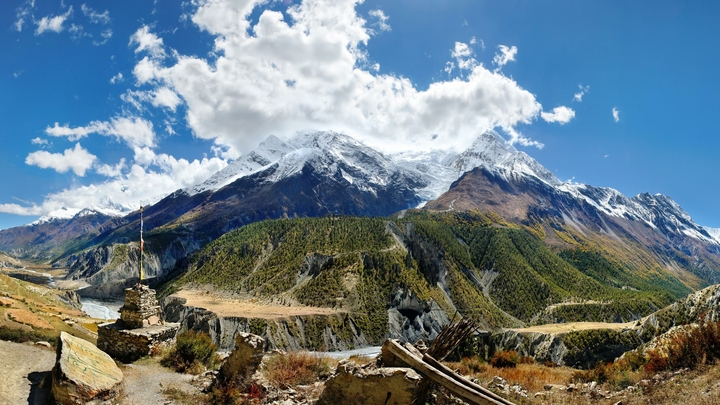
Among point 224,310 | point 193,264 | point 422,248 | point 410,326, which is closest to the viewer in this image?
point 224,310

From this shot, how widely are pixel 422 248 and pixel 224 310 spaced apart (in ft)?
258

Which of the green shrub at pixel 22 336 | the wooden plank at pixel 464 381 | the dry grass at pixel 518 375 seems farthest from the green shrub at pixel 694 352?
the green shrub at pixel 22 336

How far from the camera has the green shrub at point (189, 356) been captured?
68.1ft

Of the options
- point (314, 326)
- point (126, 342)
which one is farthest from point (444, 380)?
point (314, 326)

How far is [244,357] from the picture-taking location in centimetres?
1744

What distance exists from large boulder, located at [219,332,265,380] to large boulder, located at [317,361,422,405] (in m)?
4.61

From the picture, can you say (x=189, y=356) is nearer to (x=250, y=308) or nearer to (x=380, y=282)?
(x=250, y=308)

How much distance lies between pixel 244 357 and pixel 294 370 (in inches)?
126

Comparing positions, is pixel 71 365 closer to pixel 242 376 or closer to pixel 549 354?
pixel 242 376

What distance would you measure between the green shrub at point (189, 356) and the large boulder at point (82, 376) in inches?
158

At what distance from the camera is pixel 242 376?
668 inches

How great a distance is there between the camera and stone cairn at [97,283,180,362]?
21.7 metres

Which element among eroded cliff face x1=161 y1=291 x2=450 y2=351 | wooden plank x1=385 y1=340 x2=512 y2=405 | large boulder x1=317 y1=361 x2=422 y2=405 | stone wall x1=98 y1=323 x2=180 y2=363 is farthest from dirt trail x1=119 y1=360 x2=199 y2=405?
eroded cliff face x1=161 y1=291 x2=450 y2=351

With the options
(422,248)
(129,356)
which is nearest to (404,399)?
(129,356)
